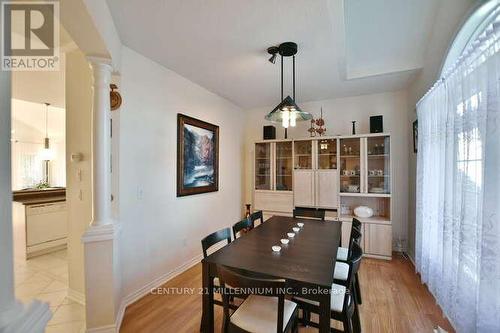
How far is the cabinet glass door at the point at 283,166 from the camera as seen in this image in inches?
175

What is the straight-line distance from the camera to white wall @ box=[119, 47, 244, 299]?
245 centimetres

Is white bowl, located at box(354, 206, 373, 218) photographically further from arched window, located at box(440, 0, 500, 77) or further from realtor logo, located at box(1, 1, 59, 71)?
realtor logo, located at box(1, 1, 59, 71)

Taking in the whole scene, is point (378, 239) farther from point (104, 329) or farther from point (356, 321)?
point (104, 329)

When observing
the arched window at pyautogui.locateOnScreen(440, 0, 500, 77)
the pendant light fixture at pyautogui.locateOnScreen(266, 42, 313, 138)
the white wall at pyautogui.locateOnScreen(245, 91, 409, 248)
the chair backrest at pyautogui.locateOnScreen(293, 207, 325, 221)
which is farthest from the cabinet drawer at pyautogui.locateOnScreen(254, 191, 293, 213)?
the arched window at pyautogui.locateOnScreen(440, 0, 500, 77)

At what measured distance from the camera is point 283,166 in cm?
451

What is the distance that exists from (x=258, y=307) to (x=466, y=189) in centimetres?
180

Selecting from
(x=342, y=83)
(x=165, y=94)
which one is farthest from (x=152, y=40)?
(x=342, y=83)

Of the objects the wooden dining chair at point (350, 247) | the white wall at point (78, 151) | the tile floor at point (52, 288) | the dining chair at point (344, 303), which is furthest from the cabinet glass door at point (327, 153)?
the tile floor at point (52, 288)

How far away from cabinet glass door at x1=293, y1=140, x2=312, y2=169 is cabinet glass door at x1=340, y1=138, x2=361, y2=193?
→ 54 centimetres

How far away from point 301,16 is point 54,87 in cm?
359

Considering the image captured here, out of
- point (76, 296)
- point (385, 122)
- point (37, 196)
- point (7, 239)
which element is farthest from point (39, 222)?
point (385, 122)

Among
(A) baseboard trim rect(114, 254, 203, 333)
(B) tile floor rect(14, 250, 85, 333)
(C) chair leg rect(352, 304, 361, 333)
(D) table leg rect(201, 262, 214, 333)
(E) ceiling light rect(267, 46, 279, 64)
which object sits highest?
(E) ceiling light rect(267, 46, 279, 64)

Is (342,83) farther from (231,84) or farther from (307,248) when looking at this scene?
(307,248)

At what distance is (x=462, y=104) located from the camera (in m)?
1.88
